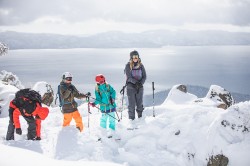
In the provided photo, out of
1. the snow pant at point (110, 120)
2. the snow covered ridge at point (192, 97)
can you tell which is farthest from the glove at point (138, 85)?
the snow covered ridge at point (192, 97)

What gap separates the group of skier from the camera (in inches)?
308

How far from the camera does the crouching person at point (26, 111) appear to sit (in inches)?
305

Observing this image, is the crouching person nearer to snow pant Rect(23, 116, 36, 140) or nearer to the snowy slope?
snow pant Rect(23, 116, 36, 140)

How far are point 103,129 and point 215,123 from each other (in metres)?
3.85

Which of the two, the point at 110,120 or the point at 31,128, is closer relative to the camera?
the point at 31,128

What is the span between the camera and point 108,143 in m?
7.97

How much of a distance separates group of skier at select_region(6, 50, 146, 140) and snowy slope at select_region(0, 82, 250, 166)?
1.28 ft

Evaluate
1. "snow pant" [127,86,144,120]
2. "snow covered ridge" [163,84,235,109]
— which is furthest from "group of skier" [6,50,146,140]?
"snow covered ridge" [163,84,235,109]

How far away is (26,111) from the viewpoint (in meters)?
7.75

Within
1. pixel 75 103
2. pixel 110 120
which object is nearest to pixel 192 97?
pixel 110 120

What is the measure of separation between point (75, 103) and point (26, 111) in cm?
177

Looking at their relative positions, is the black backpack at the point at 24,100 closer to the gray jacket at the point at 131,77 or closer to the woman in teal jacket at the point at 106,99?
the woman in teal jacket at the point at 106,99

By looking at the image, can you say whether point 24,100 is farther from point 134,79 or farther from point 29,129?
point 134,79

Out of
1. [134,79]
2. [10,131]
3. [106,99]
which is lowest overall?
[10,131]
